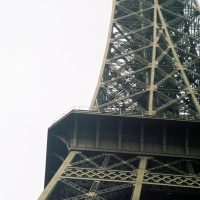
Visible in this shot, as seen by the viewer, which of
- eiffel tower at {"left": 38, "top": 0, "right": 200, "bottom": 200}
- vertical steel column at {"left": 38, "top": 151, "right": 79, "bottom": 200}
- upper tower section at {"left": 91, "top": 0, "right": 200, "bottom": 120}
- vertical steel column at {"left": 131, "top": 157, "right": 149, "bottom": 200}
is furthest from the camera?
upper tower section at {"left": 91, "top": 0, "right": 200, "bottom": 120}

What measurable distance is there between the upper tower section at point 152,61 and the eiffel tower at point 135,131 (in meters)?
0.08

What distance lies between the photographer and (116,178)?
43.2 metres

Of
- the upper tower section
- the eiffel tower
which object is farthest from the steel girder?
the upper tower section

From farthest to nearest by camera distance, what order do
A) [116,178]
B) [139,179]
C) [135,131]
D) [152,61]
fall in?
[152,61] < [135,131] < [116,178] < [139,179]

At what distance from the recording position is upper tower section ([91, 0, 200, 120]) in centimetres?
5278

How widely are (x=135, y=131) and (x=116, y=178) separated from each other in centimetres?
544

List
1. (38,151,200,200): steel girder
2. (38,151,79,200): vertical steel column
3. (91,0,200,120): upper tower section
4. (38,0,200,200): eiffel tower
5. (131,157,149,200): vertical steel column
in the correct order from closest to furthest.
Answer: (131,157,149,200): vertical steel column < (38,151,79,200): vertical steel column < (38,151,200,200): steel girder < (38,0,200,200): eiffel tower < (91,0,200,120): upper tower section

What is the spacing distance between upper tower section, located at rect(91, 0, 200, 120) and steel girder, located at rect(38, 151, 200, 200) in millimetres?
4027

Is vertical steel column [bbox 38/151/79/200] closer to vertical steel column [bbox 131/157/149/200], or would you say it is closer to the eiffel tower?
the eiffel tower

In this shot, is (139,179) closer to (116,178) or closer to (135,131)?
(116,178)

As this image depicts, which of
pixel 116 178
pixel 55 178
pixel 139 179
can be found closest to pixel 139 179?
pixel 139 179

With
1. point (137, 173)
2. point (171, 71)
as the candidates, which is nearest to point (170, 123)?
point (137, 173)

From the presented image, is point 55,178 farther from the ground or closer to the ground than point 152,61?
closer to the ground

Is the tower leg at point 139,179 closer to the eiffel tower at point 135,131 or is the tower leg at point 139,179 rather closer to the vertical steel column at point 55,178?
the eiffel tower at point 135,131
